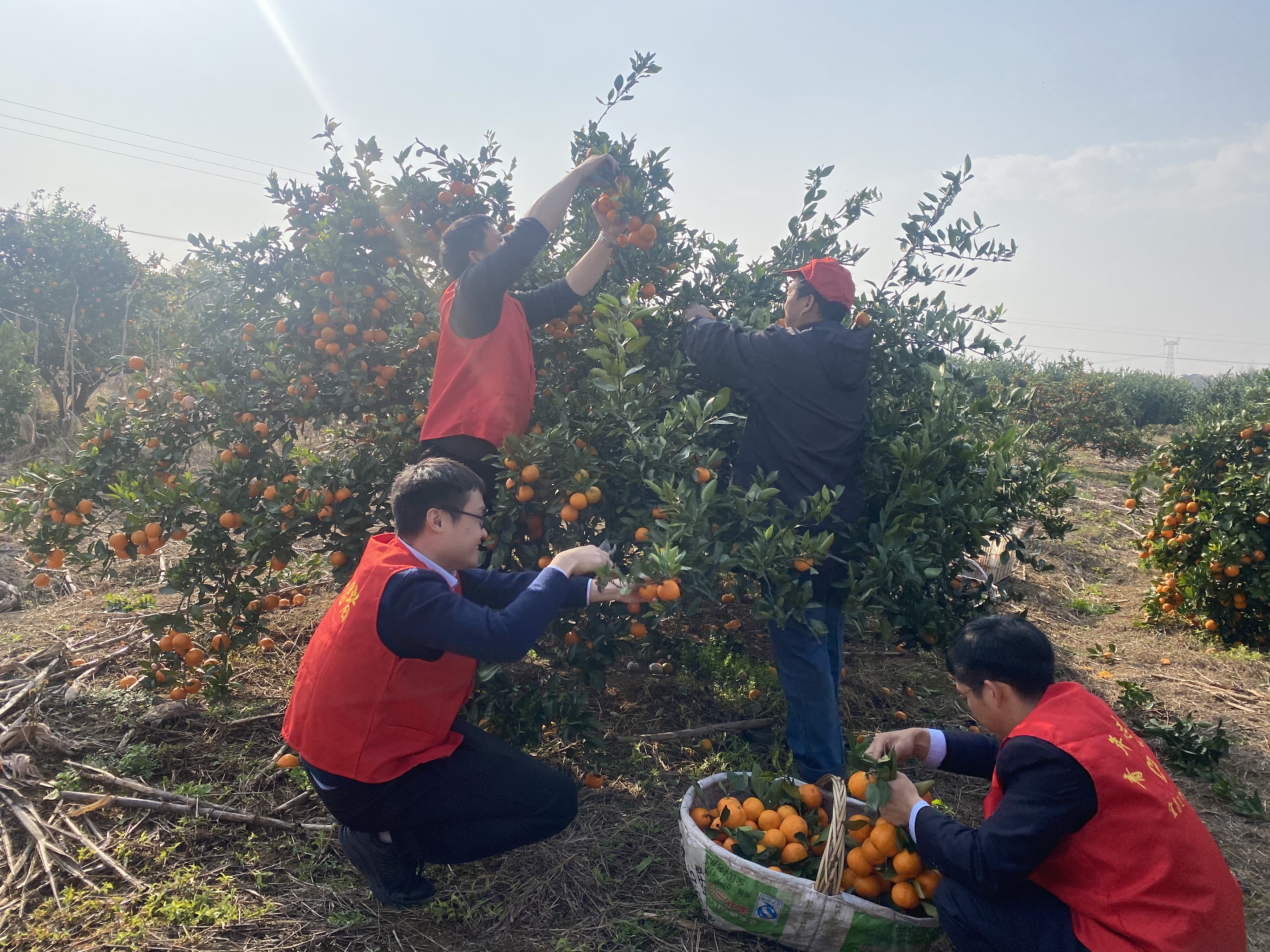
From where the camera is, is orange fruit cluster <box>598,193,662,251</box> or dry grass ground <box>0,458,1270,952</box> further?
orange fruit cluster <box>598,193,662,251</box>

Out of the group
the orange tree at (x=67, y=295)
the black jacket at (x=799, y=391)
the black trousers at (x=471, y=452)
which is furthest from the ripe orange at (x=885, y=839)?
the orange tree at (x=67, y=295)

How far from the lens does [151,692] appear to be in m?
3.75

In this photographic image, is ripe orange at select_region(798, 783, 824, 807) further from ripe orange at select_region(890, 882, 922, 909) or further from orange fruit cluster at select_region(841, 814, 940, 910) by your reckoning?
ripe orange at select_region(890, 882, 922, 909)

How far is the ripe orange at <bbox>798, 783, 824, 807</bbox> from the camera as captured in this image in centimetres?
248

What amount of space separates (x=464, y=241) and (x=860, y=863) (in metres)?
2.79

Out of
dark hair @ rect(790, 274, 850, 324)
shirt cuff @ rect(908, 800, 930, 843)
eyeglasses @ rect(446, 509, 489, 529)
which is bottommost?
shirt cuff @ rect(908, 800, 930, 843)

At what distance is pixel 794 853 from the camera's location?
7.23 feet

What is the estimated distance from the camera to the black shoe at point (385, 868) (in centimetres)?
239

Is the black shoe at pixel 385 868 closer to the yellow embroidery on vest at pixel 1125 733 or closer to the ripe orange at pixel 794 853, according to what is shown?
the ripe orange at pixel 794 853

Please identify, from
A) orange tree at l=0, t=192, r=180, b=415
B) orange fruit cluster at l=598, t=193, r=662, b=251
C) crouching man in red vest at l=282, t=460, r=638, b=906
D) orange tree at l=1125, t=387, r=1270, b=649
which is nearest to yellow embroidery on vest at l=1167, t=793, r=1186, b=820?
crouching man in red vest at l=282, t=460, r=638, b=906

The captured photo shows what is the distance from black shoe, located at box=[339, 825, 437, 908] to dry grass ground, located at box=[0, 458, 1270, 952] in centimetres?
6

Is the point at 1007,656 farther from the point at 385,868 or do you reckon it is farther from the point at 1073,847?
the point at 385,868

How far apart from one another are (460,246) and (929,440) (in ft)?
7.08

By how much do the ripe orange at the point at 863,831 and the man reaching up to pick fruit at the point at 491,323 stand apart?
186 centimetres
